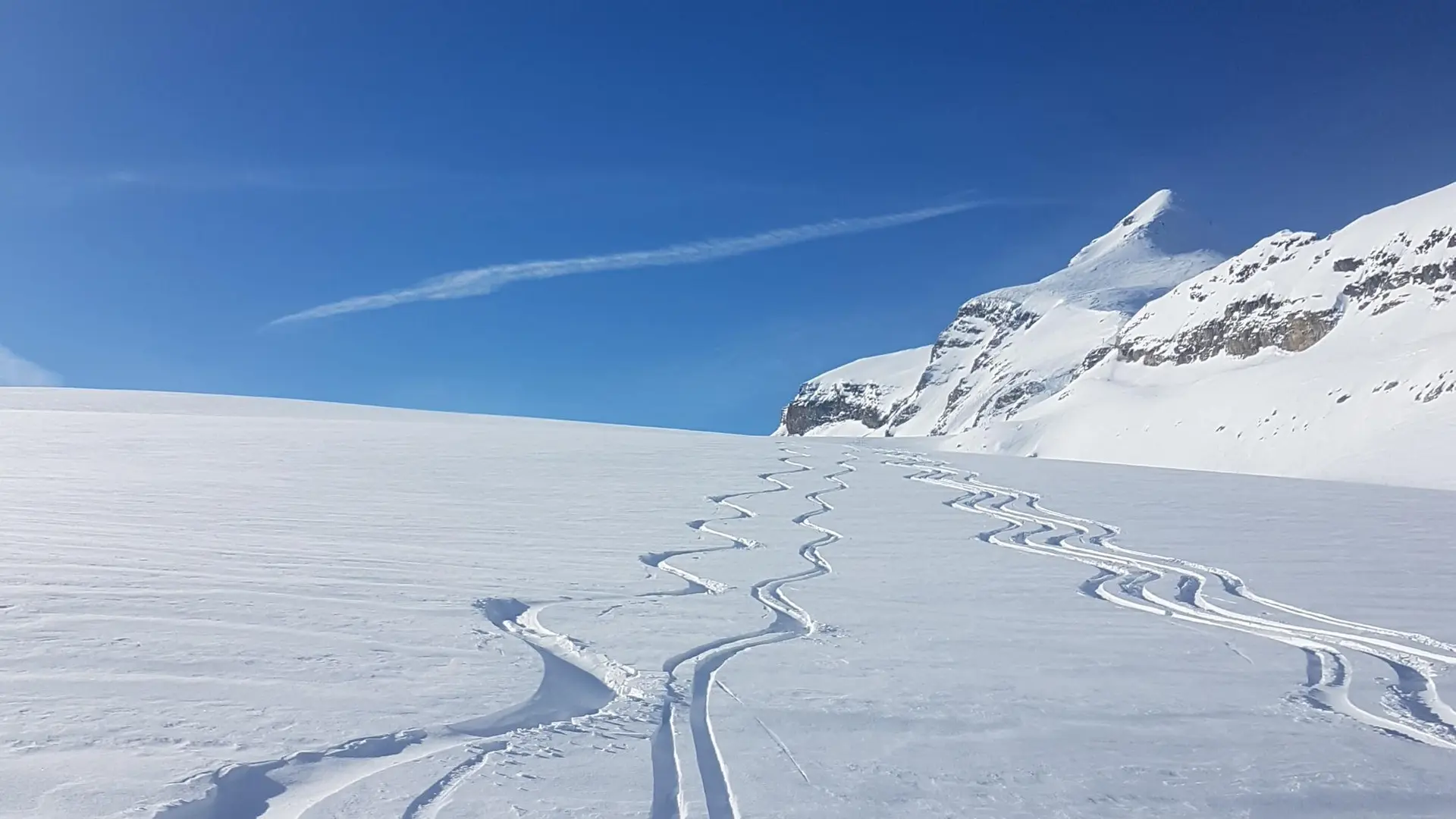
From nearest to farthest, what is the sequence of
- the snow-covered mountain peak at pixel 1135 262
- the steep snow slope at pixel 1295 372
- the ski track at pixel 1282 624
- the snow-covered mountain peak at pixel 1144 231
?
the ski track at pixel 1282 624 → the steep snow slope at pixel 1295 372 → the snow-covered mountain peak at pixel 1135 262 → the snow-covered mountain peak at pixel 1144 231

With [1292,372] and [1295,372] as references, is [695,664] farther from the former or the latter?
[1292,372]

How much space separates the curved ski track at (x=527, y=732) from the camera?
2.91m

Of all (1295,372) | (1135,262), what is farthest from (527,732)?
(1135,262)

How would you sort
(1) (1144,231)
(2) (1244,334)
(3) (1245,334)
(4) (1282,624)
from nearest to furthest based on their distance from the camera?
(4) (1282,624) < (3) (1245,334) < (2) (1244,334) < (1) (1144,231)

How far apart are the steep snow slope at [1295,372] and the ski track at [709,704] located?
2495cm

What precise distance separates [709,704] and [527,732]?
2.82ft

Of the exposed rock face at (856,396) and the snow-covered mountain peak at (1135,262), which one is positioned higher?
the snow-covered mountain peak at (1135,262)

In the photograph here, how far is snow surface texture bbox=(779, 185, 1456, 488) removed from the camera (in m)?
29.7

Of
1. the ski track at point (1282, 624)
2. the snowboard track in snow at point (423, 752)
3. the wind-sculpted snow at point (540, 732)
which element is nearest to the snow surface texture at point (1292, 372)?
the ski track at point (1282, 624)

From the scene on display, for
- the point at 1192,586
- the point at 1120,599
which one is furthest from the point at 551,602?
the point at 1192,586

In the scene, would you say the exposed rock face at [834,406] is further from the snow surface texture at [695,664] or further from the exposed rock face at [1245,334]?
the snow surface texture at [695,664]

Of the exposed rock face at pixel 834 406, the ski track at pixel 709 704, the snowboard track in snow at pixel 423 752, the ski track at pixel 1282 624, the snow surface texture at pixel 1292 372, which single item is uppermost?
the exposed rock face at pixel 834 406

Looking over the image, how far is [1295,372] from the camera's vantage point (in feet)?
132

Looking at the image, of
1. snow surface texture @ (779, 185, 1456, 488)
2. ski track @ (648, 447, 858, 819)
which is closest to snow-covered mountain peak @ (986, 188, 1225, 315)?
snow surface texture @ (779, 185, 1456, 488)
